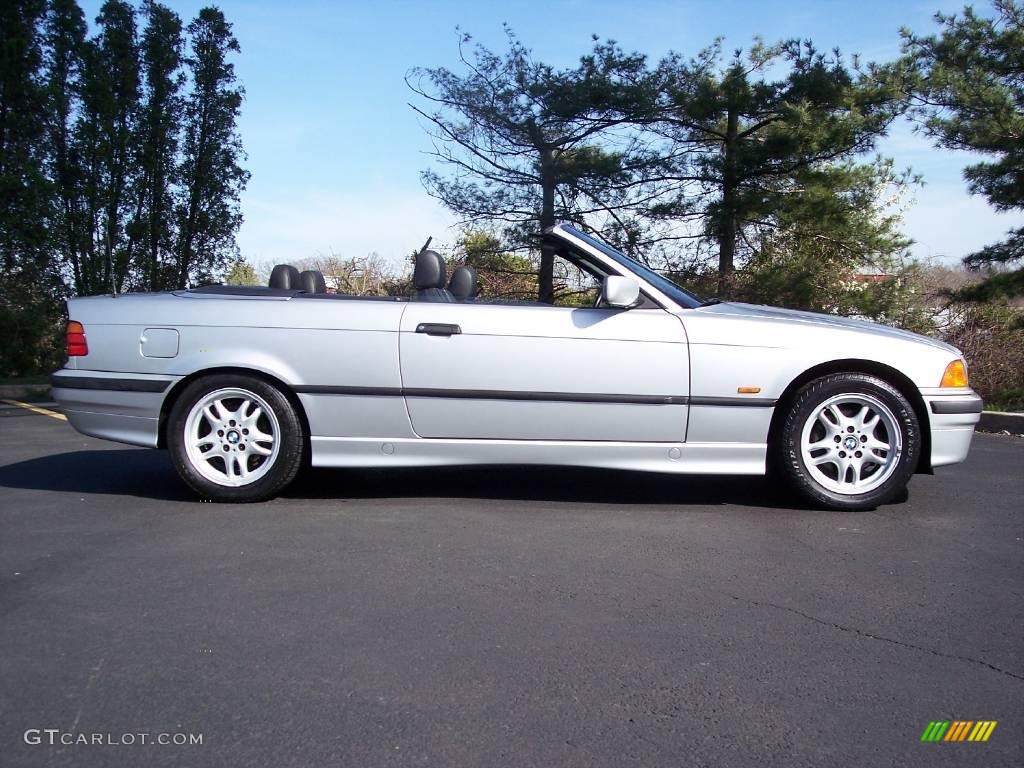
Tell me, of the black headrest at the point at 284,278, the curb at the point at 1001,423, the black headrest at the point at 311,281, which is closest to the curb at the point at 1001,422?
the curb at the point at 1001,423

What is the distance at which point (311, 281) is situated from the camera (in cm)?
Result: 608

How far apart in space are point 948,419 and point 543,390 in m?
2.14

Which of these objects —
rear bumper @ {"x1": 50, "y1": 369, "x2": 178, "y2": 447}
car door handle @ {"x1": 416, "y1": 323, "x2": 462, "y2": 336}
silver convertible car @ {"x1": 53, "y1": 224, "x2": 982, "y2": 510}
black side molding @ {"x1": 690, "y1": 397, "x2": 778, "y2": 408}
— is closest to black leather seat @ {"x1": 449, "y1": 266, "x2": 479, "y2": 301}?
silver convertible car @ {"x1": 53, "y1": 224, "x2": 982, "y2": 510}

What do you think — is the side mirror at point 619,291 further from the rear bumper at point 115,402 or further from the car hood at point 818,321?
the rear bumper at point 115,402

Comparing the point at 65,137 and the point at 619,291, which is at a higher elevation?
the point at 65,137

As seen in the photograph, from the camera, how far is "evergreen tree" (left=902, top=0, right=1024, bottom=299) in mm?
10844

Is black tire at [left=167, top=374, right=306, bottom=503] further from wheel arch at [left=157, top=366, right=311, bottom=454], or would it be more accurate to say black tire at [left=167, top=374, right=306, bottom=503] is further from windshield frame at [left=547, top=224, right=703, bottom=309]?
windshield frame at [left=547, top=224, right=703, bottom=309]

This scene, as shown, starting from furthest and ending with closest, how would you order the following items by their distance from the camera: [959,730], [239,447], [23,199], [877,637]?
[23,199], [239,447], [877,637], [959,730]

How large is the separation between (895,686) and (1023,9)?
11.0m

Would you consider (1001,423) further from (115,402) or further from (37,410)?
(37,410)

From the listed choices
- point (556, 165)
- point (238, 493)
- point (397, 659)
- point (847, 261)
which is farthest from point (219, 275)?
point (397, 659)

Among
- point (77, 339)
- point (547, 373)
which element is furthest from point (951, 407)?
point (77, 339)

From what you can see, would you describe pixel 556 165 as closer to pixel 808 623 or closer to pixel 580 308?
pixel 580 308

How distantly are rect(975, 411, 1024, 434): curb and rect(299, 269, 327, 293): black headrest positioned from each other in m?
6.29
